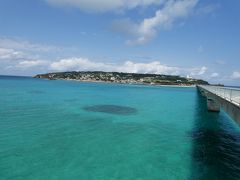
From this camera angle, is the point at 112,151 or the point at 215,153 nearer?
the point at 112,151

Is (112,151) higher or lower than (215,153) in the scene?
higher

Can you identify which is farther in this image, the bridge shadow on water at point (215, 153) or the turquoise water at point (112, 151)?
the bridge shadow on water at point (215, 153)

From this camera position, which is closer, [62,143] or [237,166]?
[237,166]

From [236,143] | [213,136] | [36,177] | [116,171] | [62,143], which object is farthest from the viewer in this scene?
[213,136]

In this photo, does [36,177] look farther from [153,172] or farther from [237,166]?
[237,166]

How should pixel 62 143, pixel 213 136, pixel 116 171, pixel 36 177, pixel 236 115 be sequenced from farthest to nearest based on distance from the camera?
pixel 213 136 → pixel 62 143 → pixel 236 115 → pixel 116 171 → pixel 36 177

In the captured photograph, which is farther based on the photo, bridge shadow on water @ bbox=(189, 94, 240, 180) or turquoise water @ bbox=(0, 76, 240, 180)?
bridge shadow on water @ bbox=(189, 94, 240, 180)

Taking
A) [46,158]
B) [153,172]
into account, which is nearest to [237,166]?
[153,172]

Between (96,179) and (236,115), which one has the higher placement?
(236,115)
